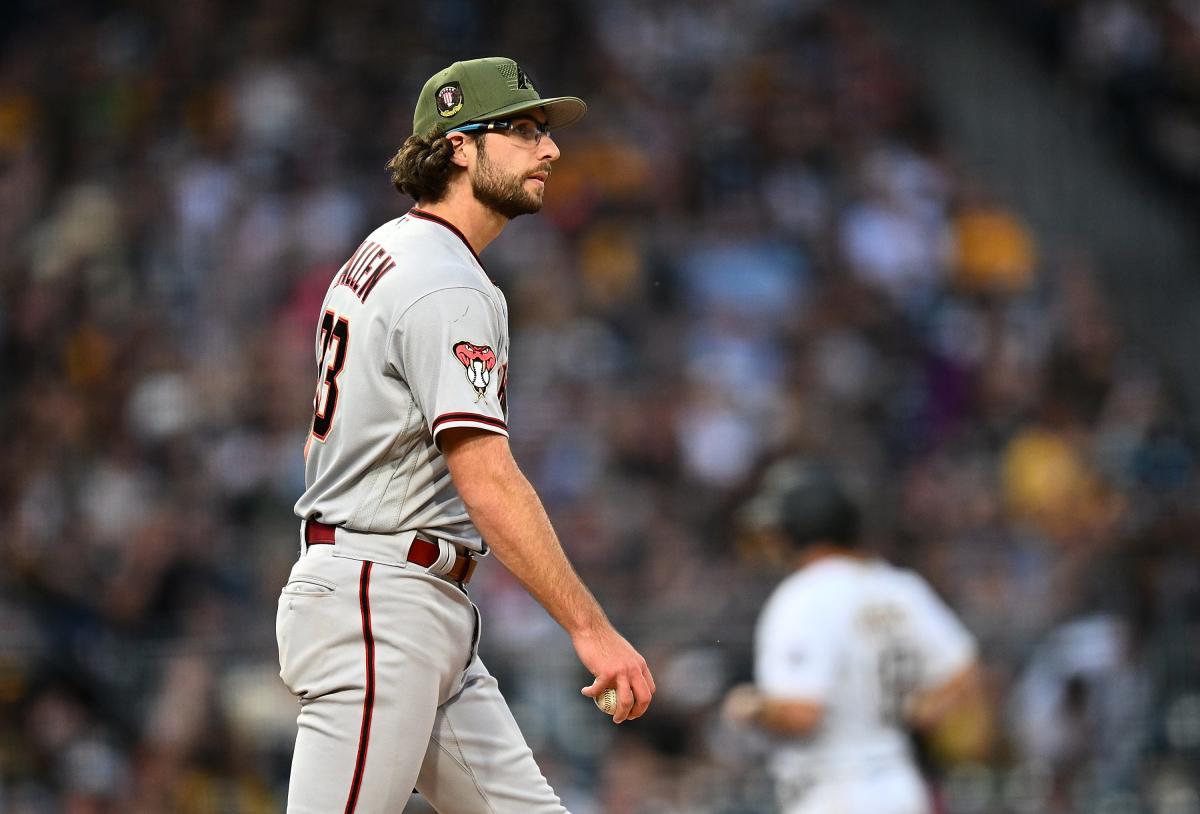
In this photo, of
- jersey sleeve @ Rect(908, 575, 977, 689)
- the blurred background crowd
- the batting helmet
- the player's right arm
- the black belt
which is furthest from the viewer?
the blurred background crowd

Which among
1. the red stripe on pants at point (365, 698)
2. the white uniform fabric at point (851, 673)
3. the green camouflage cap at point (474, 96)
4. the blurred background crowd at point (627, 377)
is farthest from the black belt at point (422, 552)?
the blurred background crowd at point (627, 377)

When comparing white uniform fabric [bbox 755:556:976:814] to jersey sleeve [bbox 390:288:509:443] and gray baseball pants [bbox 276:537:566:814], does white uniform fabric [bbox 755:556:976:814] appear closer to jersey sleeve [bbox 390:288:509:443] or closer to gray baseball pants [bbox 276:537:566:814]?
gray baseball pants [bbox 276:537:566:814]

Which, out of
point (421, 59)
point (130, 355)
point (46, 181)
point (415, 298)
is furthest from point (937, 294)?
point (415, 298)

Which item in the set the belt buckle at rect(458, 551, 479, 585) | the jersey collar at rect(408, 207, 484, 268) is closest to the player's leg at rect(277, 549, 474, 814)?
the belt buckle at rect(458, 551, 479, 585)

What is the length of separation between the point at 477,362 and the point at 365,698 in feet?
2.59

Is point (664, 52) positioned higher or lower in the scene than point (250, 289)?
higher

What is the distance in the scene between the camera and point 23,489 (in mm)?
10734

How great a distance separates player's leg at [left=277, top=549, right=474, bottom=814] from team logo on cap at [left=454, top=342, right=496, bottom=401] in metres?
0.48

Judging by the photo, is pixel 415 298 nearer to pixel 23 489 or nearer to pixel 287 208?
pixel 23 489

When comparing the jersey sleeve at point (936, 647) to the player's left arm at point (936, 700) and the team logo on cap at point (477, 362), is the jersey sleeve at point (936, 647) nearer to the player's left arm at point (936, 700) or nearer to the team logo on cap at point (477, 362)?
the player's left arm at point (936, 700)

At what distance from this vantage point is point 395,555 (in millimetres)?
4004

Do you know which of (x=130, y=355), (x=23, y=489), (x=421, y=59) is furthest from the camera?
(x=421, y=59)

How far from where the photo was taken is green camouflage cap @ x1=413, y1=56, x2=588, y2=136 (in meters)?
4.27

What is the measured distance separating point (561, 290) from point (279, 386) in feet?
6.50
